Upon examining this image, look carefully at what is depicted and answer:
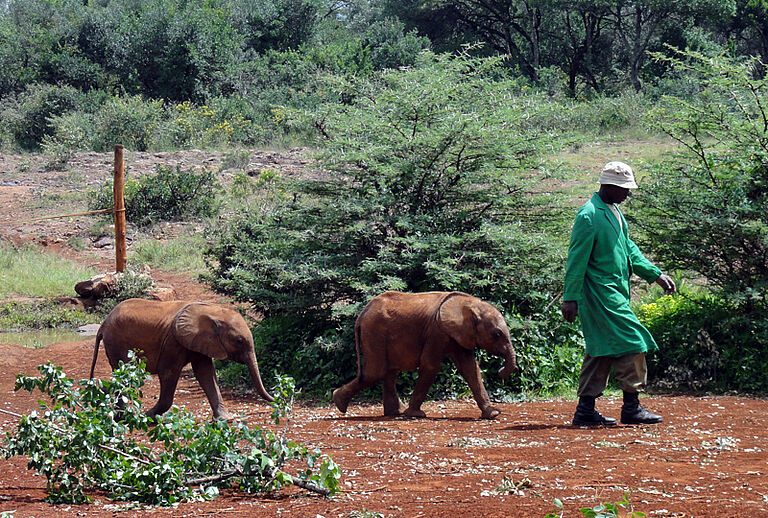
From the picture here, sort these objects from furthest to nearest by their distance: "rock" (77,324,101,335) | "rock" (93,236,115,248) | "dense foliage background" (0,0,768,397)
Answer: "rock" (93,236,115,248) < "rock" (77,324,101,335) < "dense foliage background" (0,0,768,397)

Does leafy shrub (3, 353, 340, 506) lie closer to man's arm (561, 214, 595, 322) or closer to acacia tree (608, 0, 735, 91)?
man's arm (561, 214, 595, 322)

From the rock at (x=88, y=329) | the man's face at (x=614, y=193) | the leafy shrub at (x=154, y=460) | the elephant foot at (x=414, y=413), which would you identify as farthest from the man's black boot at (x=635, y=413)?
the rock at (x=88, y=329)

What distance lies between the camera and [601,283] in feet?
23.4

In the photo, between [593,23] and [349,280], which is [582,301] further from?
[593,23]

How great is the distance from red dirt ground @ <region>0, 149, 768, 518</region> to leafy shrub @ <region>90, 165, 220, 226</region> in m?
12.8

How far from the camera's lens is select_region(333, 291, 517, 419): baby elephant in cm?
784

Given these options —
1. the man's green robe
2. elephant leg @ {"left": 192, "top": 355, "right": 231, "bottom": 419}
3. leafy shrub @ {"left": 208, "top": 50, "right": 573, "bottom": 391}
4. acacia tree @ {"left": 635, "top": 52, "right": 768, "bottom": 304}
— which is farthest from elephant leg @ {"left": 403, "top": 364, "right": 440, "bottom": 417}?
acacia tree @ {"left": 635, "top": 52, "right": 768, "bottom": 304}

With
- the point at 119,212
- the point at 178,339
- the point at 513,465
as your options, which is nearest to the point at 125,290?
the point at 119,212

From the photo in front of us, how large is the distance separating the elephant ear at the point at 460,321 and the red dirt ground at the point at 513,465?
694 mm

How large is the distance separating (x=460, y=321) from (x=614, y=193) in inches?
67.1

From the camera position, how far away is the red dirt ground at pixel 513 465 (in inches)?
179

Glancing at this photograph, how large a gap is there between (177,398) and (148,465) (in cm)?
515

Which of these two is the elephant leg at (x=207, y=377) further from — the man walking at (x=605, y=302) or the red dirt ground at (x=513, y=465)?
the man walking at (x=605, y=302)

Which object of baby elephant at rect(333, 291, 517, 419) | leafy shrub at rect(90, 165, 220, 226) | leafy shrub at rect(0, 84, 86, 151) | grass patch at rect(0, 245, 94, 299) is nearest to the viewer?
baby elephant at rect(333, 291, 517, 419)
